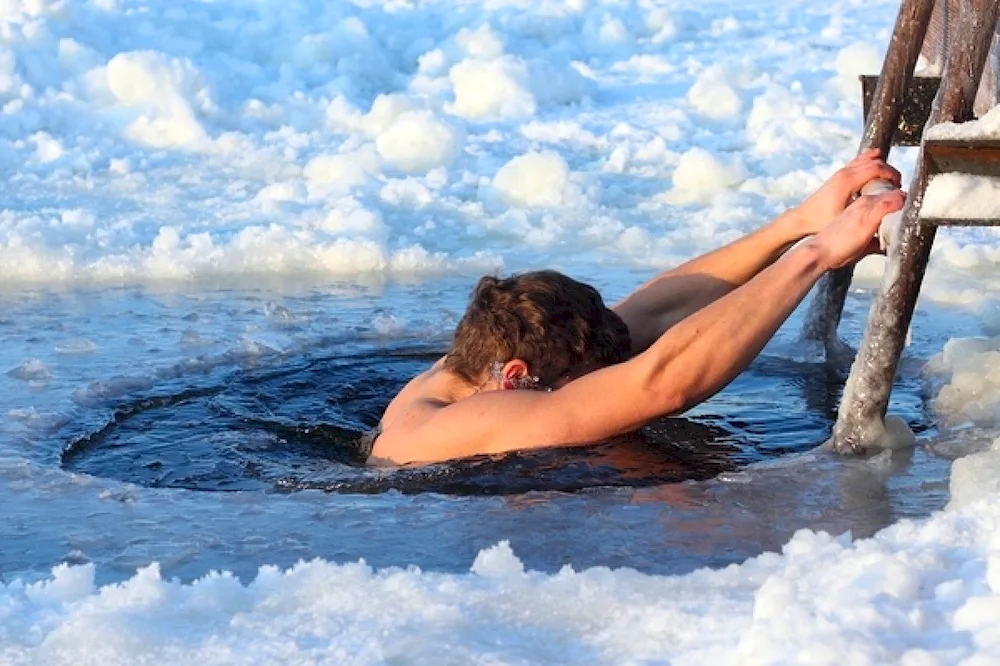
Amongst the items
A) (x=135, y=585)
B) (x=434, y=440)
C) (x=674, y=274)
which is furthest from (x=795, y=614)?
(x=674, y=274)

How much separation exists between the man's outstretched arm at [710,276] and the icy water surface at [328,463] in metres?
0.34

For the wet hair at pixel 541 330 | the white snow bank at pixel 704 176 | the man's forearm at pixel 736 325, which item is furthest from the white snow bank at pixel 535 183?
the man's forearm at pixel 736 325

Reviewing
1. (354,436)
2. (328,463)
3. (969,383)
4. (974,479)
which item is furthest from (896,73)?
(328,463)

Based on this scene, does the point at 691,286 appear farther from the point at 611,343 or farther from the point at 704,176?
the point at 704,176

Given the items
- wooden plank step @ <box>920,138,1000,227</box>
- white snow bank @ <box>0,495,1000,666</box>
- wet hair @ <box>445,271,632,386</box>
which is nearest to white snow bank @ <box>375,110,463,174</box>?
wet hair @ <box>445,271,632,386</box>

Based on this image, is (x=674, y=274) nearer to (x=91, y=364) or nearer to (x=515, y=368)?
(x=515, y=368)

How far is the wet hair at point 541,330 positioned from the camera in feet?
13.9

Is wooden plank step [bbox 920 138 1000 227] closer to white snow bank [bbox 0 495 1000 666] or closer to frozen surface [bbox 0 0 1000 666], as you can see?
frozen surface [bbox 0 0 1000 666]

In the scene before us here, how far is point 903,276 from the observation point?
3.63 metres

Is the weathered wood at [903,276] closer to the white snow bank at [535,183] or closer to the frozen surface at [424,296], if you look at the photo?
the frozen surface at [424,296]

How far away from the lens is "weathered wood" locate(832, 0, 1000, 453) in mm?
3480

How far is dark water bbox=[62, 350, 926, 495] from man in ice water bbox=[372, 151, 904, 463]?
3.9 inches

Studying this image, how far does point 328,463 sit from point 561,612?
6.17ft

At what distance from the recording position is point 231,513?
3.53 m
